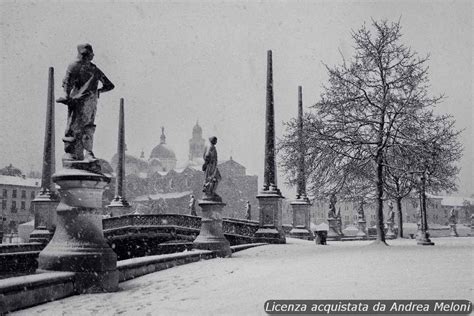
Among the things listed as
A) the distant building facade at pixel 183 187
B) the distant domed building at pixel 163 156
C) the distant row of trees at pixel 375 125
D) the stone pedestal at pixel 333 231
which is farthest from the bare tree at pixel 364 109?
the distant domed building at pixel 163 156

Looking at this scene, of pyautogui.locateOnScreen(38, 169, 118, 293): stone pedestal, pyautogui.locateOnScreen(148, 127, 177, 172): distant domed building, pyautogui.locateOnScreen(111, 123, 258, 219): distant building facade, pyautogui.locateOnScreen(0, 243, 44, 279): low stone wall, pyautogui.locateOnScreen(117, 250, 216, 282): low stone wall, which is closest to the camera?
pyautogui.locateOnScreen(38, 169, 118, 293): stone pedestal

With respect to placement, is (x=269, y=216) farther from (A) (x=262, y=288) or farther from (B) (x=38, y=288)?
(B) (x=38, y=288)

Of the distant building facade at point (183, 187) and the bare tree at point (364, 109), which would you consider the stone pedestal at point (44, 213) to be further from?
the distant building facade at point (183, 187)

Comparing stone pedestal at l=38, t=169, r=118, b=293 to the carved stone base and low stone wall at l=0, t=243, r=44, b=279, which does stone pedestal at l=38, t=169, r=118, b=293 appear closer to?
low stone wall at l=0, t=243, r=44, b=279

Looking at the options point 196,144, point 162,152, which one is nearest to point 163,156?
A: point 162,152

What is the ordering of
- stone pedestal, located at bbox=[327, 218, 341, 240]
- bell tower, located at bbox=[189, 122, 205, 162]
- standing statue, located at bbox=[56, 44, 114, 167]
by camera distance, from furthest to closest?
bell tower, located at bbox=[189, 122, 205, 162], stone pedestal, located at bbox=[327, 218, 341, 240], standing statue, located at bbox=[56, 44, 114, 167]

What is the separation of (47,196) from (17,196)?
63640 mm

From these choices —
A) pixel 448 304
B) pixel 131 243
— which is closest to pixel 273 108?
pixel 131 243

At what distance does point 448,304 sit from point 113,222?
27.0 meters

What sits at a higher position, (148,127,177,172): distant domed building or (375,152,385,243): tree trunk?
(148,127,177,172): distant domed building

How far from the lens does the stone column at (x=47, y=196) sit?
21.8 m

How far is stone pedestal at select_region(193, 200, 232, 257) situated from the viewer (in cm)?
1388

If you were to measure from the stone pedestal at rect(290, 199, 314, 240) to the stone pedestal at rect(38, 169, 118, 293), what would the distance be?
19.4 meters

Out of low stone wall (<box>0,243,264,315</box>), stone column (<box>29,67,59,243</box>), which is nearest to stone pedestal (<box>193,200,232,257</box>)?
low stone wall (<box>0,243,264,315</box>)
